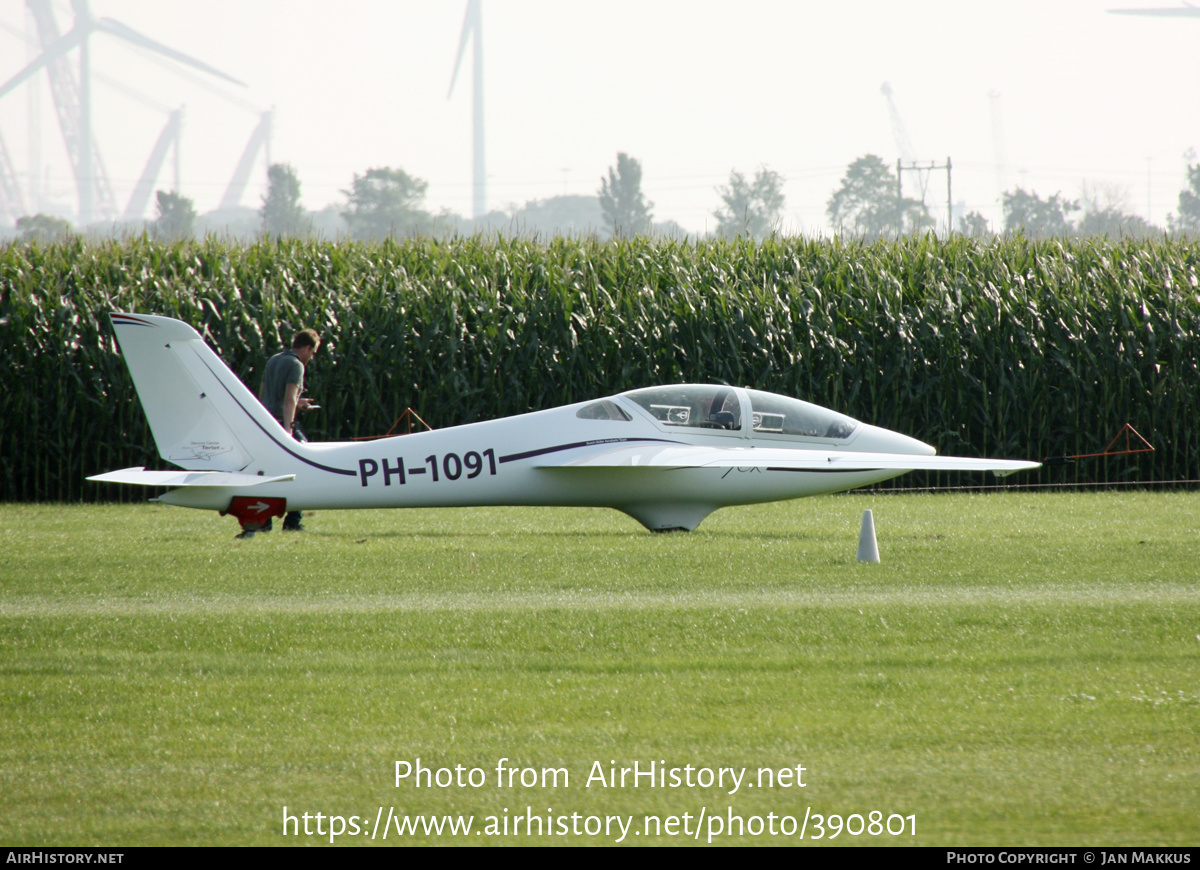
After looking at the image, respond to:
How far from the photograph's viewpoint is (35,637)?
23.7 feet

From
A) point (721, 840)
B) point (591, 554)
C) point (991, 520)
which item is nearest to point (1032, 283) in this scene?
point (991, 520)

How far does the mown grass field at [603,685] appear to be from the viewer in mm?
4207

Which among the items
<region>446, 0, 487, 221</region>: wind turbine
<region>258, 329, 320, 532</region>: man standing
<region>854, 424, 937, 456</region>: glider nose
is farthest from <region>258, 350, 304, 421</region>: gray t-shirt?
<region>446, 0, 487, 221</region>: wind turbine

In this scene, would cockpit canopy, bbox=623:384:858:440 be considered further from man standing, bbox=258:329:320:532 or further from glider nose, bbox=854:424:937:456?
man standing, bbox=258:329:320:532

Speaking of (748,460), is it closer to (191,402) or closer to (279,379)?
(191,402)

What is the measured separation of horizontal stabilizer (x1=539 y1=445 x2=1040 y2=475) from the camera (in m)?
11.8

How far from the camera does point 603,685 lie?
593cm

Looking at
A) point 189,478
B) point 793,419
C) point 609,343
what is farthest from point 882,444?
point 609,343

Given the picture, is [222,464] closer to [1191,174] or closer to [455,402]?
[455,402]

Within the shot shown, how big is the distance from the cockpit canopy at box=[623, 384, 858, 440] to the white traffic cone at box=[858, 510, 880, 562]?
8.45ft

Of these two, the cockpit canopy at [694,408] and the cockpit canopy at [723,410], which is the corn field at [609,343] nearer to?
the cockpit canopy at [723,410]

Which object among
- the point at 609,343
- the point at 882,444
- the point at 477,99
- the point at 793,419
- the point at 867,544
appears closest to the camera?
the point at 867,544

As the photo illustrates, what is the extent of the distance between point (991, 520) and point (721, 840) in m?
10.9

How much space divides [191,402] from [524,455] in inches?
131
